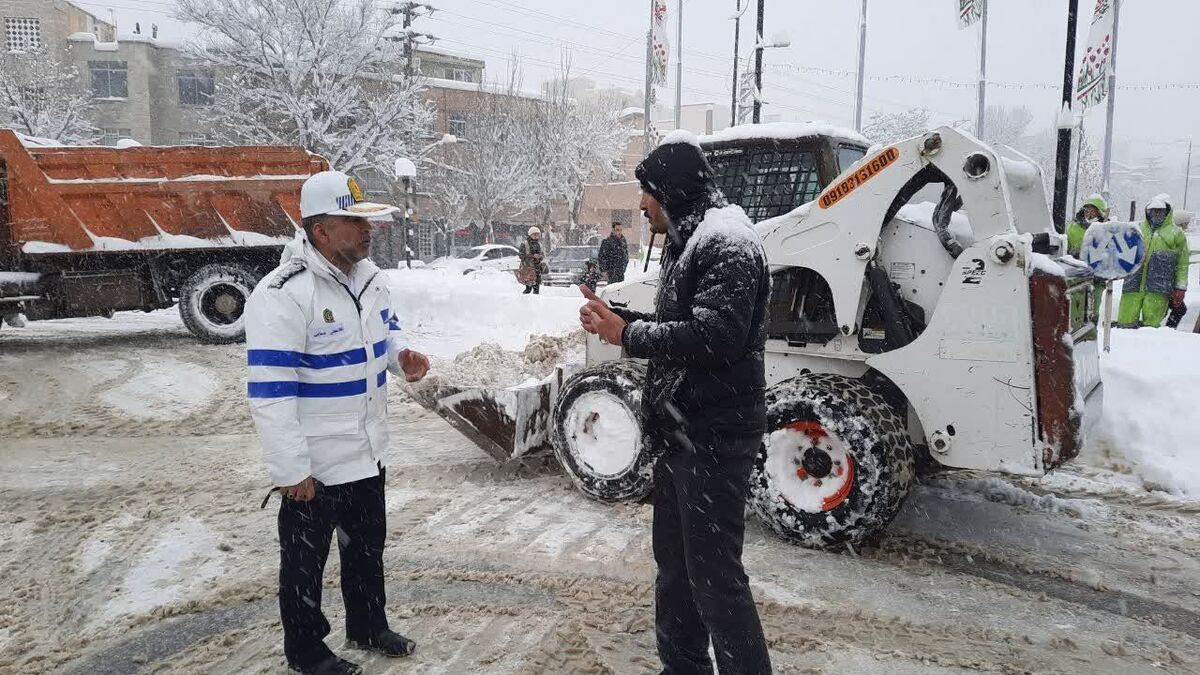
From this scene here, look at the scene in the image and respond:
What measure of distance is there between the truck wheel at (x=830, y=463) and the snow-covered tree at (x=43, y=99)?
3568 cm

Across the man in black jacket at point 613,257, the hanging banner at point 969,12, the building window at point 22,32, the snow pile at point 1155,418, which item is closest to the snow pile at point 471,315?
the man in black jacket at point 613,257

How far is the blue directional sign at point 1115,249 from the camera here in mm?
6871

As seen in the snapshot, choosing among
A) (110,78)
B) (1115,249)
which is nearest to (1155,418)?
(1115,249)

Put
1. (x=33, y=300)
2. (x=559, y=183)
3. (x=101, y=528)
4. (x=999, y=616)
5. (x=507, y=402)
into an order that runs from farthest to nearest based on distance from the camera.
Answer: (x=559, y=183)
(x=33, y=300)
(x=507, y=402)
(x=101, y=528)
(x=999, y=616)

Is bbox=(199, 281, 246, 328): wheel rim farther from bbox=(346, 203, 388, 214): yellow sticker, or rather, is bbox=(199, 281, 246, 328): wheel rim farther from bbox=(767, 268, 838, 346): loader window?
bbox=(346, 203, 388, 214): yellow sticker

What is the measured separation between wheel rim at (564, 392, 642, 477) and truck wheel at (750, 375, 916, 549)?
811 millimetres

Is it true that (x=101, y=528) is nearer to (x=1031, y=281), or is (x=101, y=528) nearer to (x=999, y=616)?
(x=999, y=616)

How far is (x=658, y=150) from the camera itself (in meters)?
2.53

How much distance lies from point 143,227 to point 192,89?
117 ft

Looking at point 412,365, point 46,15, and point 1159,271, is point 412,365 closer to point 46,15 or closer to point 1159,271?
point 1159,271

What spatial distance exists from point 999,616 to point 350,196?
318 cm

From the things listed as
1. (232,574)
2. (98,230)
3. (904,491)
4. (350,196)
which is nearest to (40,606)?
(232,574)

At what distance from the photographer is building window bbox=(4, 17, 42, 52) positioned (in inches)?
1692

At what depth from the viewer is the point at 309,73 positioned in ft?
86.5
